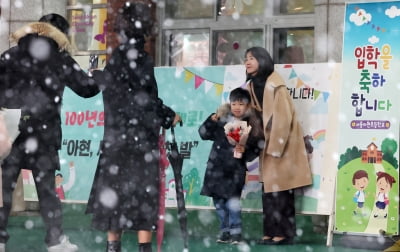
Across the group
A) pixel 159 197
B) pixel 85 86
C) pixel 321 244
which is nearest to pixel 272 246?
pixel 321 244

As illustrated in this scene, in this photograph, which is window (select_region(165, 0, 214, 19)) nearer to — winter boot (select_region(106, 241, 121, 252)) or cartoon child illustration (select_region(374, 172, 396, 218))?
cartoon child illustration (select_region(374, 172, 396, 218))

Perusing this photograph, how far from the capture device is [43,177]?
7.61 meters

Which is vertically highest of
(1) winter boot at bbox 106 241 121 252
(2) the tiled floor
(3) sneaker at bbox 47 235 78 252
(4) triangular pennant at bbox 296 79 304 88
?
(4) triangular pennant at bbox 296 79 304 88

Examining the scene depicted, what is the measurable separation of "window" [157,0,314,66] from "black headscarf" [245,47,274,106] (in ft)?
8.86

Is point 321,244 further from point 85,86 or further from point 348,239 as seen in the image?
point 85,86

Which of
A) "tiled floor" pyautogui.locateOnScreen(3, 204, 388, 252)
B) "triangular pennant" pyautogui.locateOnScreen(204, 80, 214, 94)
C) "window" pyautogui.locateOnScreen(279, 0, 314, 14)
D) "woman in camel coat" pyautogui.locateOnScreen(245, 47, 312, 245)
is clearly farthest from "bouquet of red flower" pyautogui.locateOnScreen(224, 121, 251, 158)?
"window" pyautogui.locateOnScreen(279, 0, 314, 14)

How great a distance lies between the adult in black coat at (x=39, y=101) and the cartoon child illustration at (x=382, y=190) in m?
3.01

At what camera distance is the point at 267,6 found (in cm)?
1169

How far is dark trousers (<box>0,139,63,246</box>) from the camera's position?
25.0 feet

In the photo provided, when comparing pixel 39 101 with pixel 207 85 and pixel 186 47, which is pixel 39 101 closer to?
pixel 207 85

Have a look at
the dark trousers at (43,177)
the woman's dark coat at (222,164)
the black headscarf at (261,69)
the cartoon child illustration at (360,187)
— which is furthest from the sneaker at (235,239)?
the dark trousers at (43,177)

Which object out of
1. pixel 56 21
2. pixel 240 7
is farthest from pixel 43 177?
pixel 240 7

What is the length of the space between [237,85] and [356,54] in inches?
51.7

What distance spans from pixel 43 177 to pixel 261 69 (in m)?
2.49
